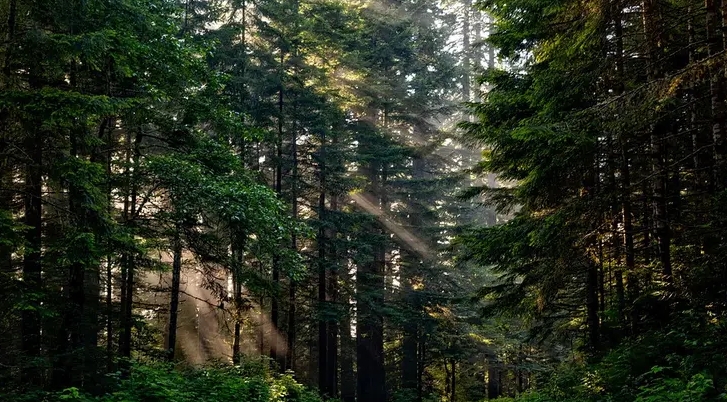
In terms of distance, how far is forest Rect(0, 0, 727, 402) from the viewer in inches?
320

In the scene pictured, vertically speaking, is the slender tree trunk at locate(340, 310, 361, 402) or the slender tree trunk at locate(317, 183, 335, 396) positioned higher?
the slender tree trunk at locate(317, 183, 335, 396)

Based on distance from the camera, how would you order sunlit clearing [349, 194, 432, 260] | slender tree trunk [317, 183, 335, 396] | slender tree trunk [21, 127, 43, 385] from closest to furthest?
slender tree trunk [21, 127, 43, 385], slender tree trunk [317, 183, 335, 396], sunlit clearing [349, 194, 432, 260]

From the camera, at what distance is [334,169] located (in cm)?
2083

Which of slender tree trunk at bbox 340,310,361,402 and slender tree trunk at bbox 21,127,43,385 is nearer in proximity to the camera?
slender tree trunk at bbox 21,127,43,385

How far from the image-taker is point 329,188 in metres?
21.0

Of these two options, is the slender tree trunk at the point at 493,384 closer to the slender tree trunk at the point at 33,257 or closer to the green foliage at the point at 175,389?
the green foliage at the point at 175,389

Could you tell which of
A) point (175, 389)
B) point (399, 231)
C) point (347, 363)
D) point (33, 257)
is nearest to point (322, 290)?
point (399, 231)

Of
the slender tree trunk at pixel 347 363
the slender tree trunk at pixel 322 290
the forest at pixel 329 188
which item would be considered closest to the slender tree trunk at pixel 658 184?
the forest at pixel 329 188

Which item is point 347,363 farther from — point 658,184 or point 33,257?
point 658,184

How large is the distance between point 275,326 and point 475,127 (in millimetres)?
10387

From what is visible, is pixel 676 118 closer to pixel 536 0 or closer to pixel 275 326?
pixel 536 0

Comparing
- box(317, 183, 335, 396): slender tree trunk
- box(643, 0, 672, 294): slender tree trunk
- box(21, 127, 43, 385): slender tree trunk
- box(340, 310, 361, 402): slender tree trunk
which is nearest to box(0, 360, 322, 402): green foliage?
box(21, 127, 43, 385): slender tree trunk

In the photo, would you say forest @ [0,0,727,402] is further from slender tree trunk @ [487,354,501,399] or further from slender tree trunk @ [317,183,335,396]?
slender tree trunk @ [487,354,501,399]

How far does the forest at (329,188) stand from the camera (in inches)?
320
